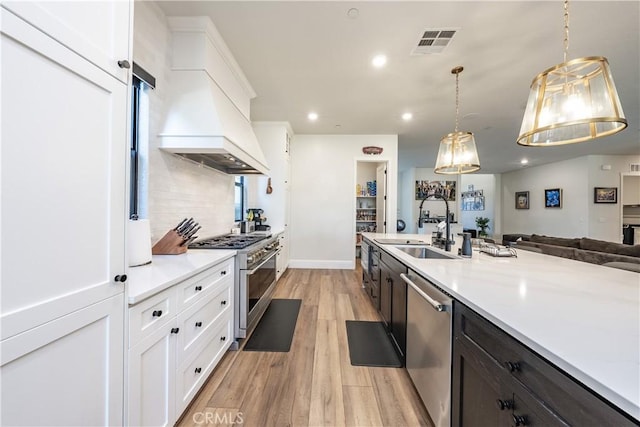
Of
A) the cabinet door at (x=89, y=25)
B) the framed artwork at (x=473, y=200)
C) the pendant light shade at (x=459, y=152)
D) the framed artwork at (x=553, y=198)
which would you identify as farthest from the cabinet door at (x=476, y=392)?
the framed artwork at (x=473, y=200)

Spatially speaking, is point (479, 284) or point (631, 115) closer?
point (479, 284)

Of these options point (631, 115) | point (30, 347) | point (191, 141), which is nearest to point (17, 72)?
point (30, 347)

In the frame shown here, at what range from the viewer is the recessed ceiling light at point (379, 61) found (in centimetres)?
257

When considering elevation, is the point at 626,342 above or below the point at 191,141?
below

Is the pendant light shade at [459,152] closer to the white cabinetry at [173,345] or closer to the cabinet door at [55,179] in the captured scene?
the white cabinetry at [173,345]

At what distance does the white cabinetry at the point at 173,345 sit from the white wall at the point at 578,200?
9.36m

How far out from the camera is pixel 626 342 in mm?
662

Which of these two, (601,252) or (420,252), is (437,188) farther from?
(420,252)

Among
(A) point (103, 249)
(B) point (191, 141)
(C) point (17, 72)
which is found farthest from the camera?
(B) point (191, 141)

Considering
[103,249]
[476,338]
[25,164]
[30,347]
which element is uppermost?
[25,164]

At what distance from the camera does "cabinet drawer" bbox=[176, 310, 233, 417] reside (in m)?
1.39

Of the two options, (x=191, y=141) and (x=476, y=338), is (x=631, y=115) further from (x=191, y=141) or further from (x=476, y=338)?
(x=191, y=141)

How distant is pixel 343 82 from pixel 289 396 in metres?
3.27

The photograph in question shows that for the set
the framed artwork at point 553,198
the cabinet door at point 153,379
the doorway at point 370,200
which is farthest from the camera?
the framed artwork at point 553,198
